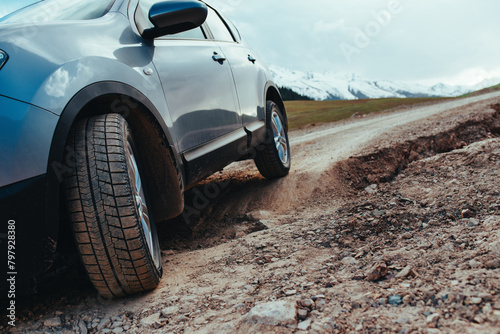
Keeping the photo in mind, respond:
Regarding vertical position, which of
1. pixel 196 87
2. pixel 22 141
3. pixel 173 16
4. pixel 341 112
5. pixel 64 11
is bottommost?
pixel 341 112

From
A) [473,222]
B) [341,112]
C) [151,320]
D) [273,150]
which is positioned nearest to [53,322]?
[151,320]

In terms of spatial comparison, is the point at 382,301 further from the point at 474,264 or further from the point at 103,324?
the point at 103,324

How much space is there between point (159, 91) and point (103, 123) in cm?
49

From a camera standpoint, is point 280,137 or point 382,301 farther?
point 280,137

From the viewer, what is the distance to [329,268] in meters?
2.01

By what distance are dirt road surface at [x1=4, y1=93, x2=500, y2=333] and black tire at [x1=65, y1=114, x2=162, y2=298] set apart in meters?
0.20

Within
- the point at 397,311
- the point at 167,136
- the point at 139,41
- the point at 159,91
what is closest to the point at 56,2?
the point at 139,41

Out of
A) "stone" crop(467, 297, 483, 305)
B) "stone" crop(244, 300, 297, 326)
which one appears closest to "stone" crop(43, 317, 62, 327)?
"stone" crop(244, 300, 297, 326)

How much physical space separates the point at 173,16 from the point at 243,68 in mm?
1430

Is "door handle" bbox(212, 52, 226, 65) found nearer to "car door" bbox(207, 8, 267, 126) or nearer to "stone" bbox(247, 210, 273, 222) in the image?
"car door" bbox(207, 8, 267, 126)

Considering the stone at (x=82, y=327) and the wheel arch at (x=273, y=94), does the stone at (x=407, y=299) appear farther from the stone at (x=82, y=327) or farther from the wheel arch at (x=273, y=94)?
the wheel arch at (x=273, y=94)

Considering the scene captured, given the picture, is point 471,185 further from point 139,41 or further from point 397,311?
point 139,41

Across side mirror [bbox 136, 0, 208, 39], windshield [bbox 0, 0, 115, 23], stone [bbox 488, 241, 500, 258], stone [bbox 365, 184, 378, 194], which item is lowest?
stone [bbox 365, 184, 378, 194]

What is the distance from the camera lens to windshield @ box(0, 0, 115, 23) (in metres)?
2.33
